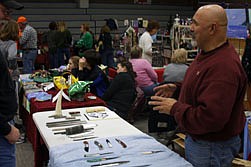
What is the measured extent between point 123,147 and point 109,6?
1062 centimetres

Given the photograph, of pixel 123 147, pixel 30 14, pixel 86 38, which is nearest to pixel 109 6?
pixel 30 14

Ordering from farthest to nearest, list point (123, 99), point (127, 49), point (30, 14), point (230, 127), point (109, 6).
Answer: point (109, 6) < point (30, 14) < point (127, 49) < point (123, 99) < point (230, 127)

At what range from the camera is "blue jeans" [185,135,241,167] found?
168 centimetres

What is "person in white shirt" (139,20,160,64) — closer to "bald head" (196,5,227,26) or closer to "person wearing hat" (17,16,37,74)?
"person wearing hat" (17,16,37,74)

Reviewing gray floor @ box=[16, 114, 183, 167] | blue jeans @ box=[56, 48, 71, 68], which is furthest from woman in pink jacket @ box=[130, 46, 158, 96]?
blue jeans @ box=[56, 48, 71, 68]

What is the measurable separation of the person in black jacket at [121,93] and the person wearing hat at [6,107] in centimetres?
208

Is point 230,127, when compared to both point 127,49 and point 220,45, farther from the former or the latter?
point 127,49

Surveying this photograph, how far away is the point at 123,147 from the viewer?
1911 mm

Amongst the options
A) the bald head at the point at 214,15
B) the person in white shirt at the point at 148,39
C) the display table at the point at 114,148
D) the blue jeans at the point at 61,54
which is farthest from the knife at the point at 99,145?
the blue jeans at the point at 61,54

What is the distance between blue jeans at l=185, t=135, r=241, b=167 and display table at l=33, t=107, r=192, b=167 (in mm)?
74

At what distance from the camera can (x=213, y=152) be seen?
1683 millimetres

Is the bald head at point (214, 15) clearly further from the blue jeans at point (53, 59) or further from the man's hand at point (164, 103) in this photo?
the blue jeans at point (53, 59)

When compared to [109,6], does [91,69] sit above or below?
below

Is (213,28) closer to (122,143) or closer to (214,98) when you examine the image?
(214,98)
